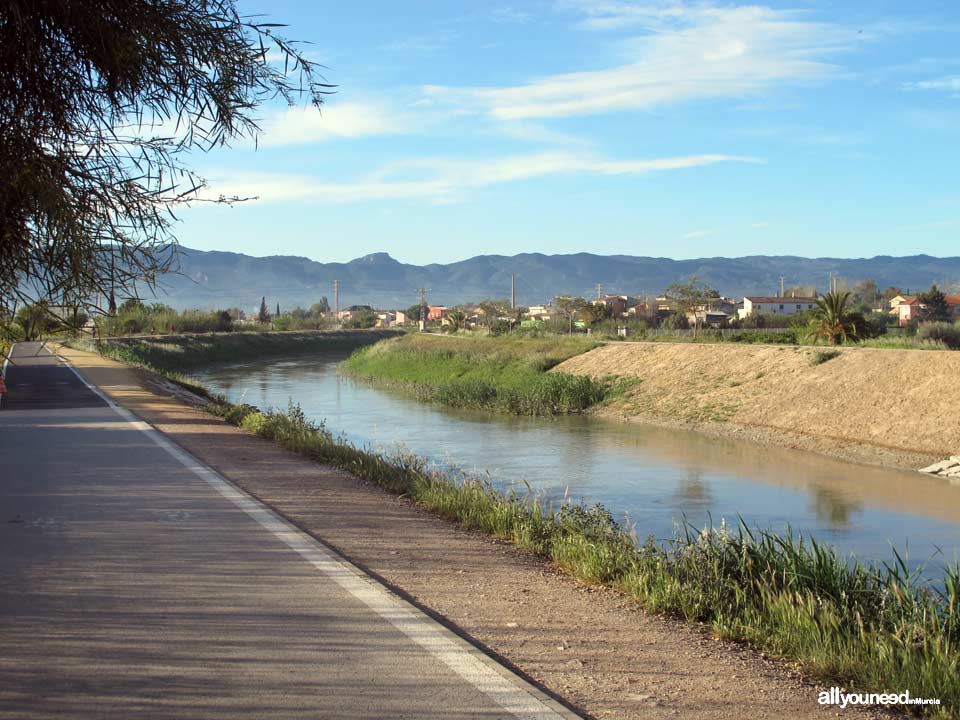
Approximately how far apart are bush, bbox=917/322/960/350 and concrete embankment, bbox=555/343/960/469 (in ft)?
33.8

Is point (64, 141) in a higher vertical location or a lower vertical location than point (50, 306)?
higher

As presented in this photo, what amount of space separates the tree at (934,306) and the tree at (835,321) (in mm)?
32994

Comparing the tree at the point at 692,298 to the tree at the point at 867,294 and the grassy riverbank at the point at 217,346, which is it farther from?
the tree at the point at 867,294

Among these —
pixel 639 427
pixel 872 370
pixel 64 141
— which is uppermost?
pixel 64 141

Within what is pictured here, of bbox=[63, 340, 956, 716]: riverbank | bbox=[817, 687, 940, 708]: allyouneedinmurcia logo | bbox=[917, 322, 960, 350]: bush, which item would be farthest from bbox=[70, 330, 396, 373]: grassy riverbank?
bbox=[817, 687, 940, 708]: allyouneedinmurcia logo

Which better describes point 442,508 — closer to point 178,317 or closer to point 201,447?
point 201,447

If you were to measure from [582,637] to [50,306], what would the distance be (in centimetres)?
410

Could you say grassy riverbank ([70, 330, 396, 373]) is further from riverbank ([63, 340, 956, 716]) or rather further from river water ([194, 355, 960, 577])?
riverbank ([63, 340, 956, 716])

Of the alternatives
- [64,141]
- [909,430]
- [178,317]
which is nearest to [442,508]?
[64,141]

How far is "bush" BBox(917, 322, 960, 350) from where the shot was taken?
42.9 meters

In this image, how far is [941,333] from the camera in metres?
45.0

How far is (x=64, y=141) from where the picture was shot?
681 cm

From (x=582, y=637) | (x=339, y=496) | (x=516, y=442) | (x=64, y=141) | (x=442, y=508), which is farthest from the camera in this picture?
(x=516, y=442)

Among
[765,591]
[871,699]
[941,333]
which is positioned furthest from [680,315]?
[871,699]
